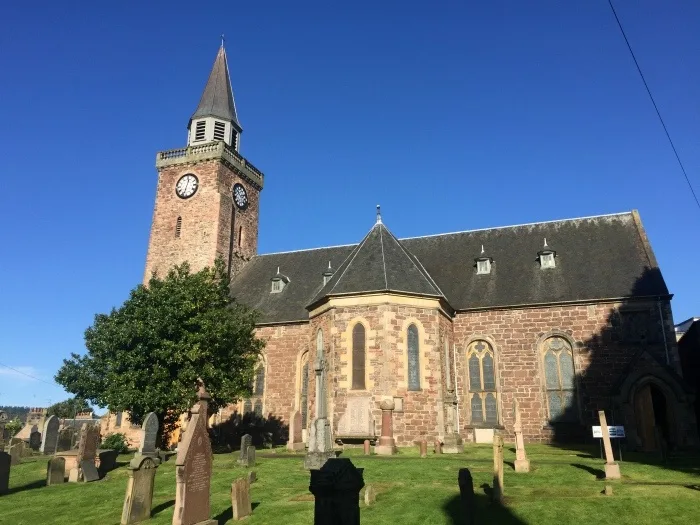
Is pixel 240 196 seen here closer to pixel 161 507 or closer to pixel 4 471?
pixel 4 471

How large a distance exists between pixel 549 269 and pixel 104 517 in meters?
23.6

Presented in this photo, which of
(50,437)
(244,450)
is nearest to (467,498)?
(244,450)

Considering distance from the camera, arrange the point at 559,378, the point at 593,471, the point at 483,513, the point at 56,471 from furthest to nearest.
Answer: the point at 559,378
the point at 56,471
the point at 593,471
the point at 483,513

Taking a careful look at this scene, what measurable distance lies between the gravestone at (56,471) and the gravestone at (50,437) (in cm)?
1272

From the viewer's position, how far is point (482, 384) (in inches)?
1059

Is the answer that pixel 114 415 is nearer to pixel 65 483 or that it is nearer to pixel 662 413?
pixel 65 483

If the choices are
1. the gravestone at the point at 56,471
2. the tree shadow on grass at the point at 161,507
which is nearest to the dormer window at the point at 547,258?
the tree shadow on grass at the point at 161,507

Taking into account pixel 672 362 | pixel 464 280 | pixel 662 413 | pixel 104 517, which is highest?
pixel 464 280

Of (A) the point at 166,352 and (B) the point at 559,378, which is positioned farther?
(B) the point at 559,378

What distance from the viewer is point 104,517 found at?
493 inches

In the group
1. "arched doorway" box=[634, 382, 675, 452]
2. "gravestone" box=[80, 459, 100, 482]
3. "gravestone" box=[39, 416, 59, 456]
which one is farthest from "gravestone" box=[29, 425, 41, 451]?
"arched doorway" box=[634, 382, 675, 452]

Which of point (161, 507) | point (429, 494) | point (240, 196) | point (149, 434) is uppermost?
point (240, 196)

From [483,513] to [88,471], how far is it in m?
13.7

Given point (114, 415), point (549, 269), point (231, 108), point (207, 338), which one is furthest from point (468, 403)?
point (231, 108)
